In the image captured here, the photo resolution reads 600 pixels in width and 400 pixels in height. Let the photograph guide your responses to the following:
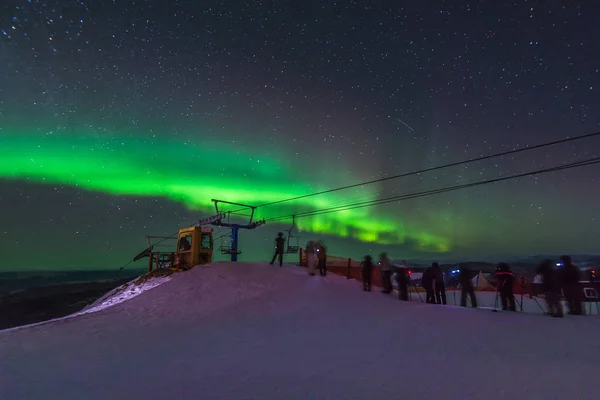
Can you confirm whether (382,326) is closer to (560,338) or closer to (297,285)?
(560,338)

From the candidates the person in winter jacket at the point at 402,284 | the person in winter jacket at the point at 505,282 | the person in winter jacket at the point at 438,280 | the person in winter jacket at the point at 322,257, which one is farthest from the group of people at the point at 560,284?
the person in winter jacket at the point at 322,257

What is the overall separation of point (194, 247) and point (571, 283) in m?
21.1

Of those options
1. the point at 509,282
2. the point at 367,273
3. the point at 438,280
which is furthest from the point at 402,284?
the point at 509,282

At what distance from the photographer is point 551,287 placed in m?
12.1

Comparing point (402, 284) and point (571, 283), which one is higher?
point (571, 283)

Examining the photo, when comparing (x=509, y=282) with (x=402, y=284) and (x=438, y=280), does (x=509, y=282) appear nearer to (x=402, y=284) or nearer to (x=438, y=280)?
(x=438, y=280)

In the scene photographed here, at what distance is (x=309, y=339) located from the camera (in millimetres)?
10062

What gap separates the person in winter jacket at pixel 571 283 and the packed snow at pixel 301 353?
1064mm

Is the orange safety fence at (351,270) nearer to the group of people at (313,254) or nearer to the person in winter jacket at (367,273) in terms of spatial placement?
the group of people at (313,254)

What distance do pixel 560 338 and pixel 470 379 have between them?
4701 mm

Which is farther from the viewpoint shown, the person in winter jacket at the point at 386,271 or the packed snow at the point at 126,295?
the person in winter jacket at the point at 386,271

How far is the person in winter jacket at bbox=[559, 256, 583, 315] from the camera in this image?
12205 millimetres

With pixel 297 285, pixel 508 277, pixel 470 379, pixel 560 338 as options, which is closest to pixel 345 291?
pixel 297 285

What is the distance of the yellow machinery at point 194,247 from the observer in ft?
80.5
